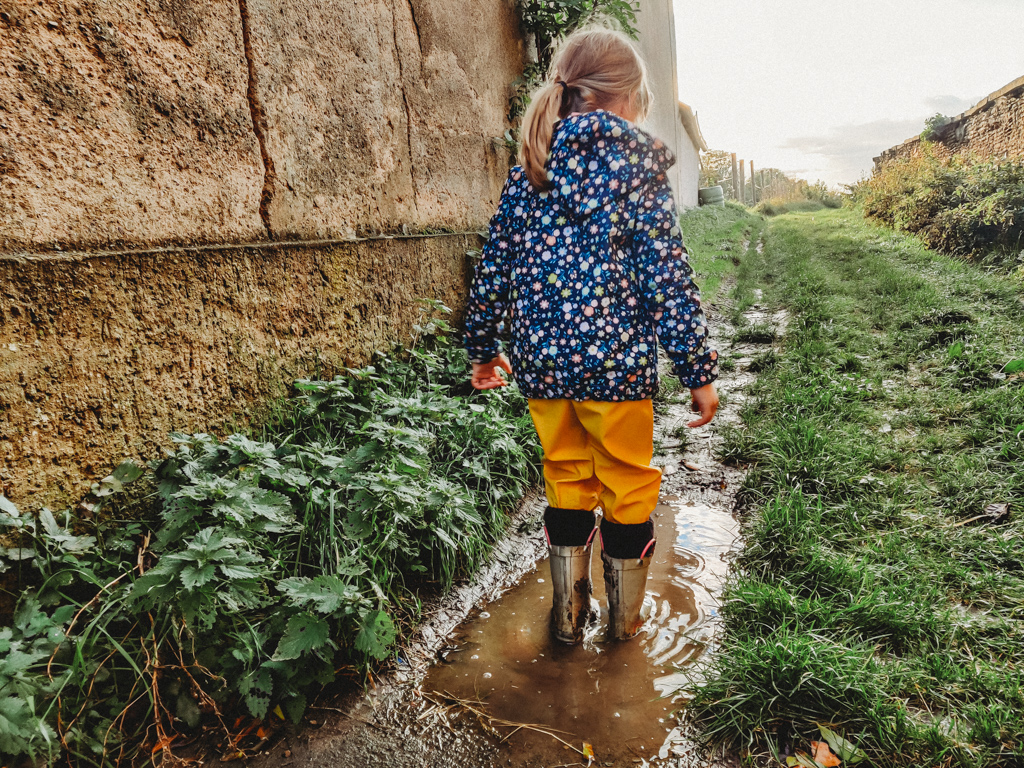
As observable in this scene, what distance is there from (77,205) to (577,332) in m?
1.49

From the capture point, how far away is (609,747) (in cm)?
143

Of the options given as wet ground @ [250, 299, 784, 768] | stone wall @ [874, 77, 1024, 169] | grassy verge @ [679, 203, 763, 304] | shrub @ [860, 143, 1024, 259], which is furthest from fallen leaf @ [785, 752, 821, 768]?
stone wall @ [874, 77, 1024, 169]

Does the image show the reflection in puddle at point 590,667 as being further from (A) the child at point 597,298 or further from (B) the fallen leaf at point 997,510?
(B) the fallen leaf at point 997,510

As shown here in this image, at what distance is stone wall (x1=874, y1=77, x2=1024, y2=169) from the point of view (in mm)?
8266

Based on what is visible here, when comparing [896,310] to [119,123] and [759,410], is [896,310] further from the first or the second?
[119,123]

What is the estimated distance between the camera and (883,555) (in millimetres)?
1977

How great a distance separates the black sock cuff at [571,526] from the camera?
1.74 meters

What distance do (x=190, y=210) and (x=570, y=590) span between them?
1.80m

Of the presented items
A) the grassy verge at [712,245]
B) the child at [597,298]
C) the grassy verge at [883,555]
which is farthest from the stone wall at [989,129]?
the child at [597,298]

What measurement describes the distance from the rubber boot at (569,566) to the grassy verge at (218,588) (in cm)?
38

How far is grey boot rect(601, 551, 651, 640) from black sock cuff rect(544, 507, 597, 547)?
0.09 metres

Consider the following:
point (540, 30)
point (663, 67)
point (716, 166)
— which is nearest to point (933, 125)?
point (663, 67)

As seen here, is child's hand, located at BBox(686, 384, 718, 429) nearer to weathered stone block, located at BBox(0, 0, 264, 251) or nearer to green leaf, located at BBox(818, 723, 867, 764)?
green leaf, located at BBox(818, 723, 867, 764)

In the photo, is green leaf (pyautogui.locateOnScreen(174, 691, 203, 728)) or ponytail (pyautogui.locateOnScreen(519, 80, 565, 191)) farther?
ponytail (pyautogui.locateOnScreen(519, 80, 565, 191))
